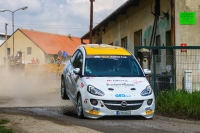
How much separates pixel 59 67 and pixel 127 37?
1411 cm

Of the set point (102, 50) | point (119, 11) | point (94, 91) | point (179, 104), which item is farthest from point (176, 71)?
point (119, 11)

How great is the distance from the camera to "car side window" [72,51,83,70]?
11.8 meters

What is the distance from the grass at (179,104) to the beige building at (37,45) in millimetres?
54454

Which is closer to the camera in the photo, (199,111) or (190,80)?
(199,111)

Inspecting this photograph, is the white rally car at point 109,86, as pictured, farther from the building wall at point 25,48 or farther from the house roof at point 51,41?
the building wall at point 25,48

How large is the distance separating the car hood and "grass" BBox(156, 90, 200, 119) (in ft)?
5.29

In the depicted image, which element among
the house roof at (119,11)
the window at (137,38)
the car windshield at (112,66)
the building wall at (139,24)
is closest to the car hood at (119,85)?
the car windshield at (112,66)

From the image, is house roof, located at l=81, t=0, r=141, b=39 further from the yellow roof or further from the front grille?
the front grille

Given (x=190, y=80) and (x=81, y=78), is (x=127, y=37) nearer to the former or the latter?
(x=190, y=80)

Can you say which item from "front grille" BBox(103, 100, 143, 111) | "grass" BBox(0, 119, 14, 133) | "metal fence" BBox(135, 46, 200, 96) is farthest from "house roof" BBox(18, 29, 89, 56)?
"grass" BBox(0, 119, 14, 133)

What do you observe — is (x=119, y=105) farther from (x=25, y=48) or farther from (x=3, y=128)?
(x=25, y=48)

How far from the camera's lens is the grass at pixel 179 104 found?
11.6m

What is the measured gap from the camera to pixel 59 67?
125 ft

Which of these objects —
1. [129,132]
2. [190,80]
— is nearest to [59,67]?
[190,80]
